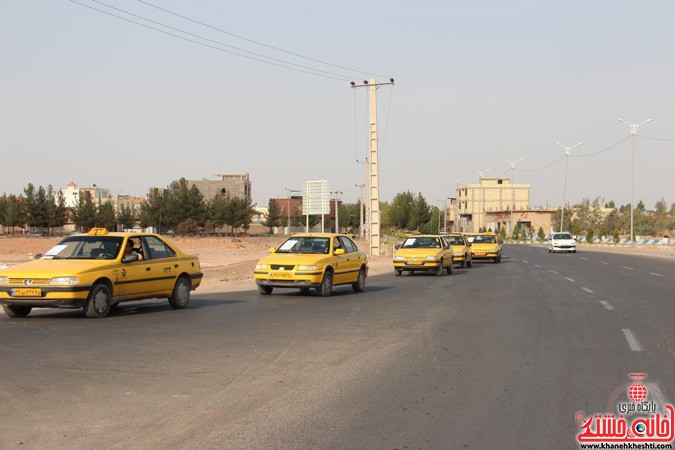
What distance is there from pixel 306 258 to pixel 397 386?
11.9 meters

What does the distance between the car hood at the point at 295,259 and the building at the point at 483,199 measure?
159 metres

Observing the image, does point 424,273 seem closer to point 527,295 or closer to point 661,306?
point 527,295

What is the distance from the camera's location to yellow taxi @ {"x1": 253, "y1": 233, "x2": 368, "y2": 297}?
65.8 feet

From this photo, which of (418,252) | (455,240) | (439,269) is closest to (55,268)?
(418,252)

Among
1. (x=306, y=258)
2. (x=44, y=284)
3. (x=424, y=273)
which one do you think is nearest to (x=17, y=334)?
(x=44, y=284)

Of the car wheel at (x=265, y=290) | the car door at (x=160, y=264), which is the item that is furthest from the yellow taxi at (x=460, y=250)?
the car door at (x=160, y=264)

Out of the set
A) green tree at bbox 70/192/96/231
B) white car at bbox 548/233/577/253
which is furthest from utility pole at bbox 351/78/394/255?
green tree at bbox 70/192/96/231

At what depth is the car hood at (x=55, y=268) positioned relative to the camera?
46.3 feet

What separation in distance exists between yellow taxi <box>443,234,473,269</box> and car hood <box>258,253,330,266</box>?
57.4ft

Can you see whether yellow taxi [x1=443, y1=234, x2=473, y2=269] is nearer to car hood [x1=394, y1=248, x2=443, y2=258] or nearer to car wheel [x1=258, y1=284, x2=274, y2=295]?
car hood [x1=394, y1=248, x2=443, y2=258]

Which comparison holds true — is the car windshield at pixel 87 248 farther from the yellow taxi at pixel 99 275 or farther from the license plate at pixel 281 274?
the license plate at pixel 281 274

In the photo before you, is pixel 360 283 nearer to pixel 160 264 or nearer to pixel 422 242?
pixel 160 264

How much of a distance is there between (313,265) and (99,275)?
6.67m

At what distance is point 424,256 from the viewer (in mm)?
30766
